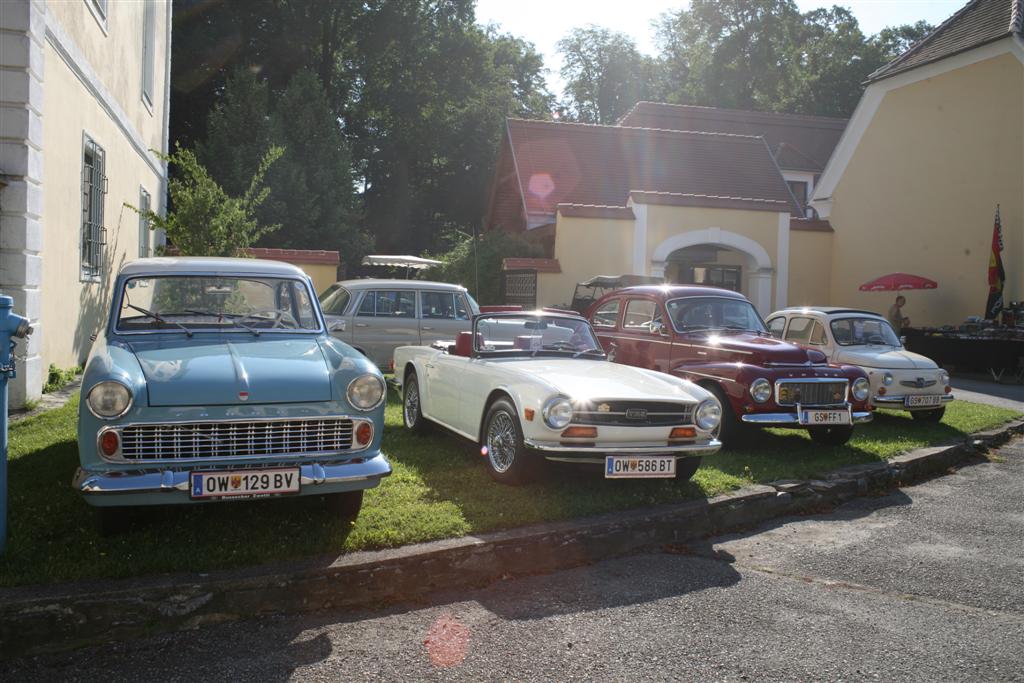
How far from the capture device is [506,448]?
254 inches

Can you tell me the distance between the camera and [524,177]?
27969 millimetres

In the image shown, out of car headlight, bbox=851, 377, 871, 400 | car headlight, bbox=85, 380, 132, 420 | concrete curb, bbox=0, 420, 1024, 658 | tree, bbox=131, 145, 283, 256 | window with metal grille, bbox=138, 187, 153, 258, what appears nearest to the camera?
concrete curb, bbox=0, 420, 1024, 658

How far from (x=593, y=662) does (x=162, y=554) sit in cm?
231

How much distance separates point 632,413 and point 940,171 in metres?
19.7

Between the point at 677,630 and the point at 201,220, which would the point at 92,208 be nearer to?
the point at 201,220

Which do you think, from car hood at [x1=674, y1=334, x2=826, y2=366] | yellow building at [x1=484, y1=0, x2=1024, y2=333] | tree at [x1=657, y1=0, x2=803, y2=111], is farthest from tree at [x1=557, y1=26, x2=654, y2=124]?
car hood at [x1=674, y1=334, x2=826, y2=366]

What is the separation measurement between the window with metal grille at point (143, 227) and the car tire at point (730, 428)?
12.0m

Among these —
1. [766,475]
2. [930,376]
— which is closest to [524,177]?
[930,376]

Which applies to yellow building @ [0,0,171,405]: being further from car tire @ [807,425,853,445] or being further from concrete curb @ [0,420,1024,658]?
car tire @ [807,425,853,445]

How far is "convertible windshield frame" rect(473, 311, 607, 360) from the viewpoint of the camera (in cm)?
746

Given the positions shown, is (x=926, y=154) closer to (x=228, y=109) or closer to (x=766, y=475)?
(x=766, y=475)

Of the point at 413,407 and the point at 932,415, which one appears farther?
the point at 932,415

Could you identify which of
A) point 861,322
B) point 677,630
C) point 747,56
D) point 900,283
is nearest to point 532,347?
point 677,630

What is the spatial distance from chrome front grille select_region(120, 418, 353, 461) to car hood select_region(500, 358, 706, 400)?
1.79 metres
